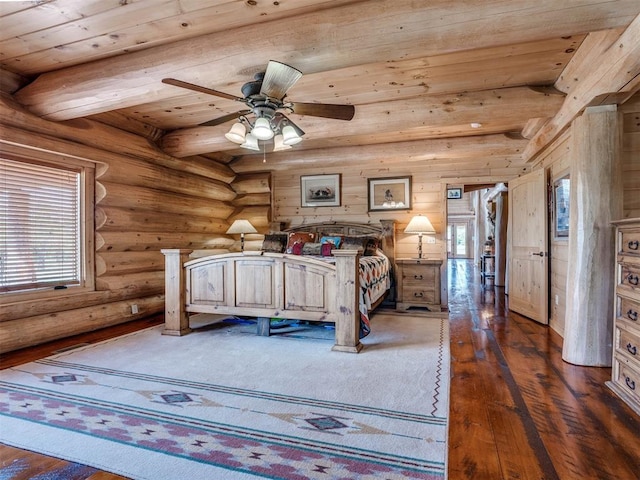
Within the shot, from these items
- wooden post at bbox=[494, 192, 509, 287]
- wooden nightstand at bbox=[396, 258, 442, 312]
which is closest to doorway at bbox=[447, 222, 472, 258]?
wooden post at bbox=[494, 192, 509, 287]

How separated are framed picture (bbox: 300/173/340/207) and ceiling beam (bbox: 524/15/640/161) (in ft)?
11.1

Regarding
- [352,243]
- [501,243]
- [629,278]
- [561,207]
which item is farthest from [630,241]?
[501,243]

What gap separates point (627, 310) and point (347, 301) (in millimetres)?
2021

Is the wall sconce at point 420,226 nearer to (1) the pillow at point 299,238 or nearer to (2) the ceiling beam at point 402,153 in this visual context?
(2) the ceiling beam at point 402,153

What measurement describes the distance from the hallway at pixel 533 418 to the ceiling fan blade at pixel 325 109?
7.21ft

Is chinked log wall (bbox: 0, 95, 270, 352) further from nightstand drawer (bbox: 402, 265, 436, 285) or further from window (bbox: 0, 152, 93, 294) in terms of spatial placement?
nightstand drawer (bbox: 402, 265, 436, 285)

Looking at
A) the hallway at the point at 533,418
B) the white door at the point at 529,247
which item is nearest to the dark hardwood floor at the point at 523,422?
the hallway at the point at 533,418

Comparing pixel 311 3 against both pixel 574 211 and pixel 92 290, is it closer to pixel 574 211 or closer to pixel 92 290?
pixel 574 211

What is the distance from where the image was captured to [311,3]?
2160 millimetres

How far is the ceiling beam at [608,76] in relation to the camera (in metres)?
2.21

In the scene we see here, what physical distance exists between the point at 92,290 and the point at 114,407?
93.8 inches

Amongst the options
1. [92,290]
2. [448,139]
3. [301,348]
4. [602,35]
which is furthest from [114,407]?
[448,139]

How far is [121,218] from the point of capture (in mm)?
4352

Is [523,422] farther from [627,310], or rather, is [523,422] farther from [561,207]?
[561,207]
